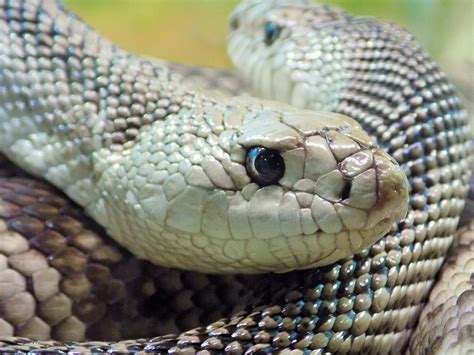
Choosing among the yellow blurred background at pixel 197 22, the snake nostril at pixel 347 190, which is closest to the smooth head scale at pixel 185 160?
the snake nostril at pixel 347 190

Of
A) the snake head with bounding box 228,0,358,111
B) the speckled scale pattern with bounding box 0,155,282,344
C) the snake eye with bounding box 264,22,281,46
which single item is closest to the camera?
the speckled scale pattern with bounding box 0,155,282,344

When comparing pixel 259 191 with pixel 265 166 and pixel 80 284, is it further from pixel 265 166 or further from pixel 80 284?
pixel 80 284

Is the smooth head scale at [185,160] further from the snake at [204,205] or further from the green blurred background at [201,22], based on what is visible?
the green blurred background at [201,22]

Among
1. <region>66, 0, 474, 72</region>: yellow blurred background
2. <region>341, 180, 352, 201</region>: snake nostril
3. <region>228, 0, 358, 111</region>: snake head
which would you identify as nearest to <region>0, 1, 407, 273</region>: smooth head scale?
<region>341, 180, 352, 201</region>: snake nostril

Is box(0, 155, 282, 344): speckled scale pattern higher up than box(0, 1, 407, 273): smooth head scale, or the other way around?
box(0, 1, 407, 273): smooth head scale

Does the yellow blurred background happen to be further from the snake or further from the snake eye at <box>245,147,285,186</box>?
the snake eye at <box>245,147,285,186</box>

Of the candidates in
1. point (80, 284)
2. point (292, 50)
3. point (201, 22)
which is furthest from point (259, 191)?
point (201, 22)

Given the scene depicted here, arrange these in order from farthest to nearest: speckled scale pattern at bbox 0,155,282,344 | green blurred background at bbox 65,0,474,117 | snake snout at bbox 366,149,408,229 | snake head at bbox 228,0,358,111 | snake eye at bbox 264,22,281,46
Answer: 1. green blurred background at bbox 65,0,474,117
2. snake eye at bbox 264,22,281,46
3. snake head at bbox 228,0,358,111
4. speckled scale pattern at bbox 0,155,282,344
5. snake snout at bbox 366,149,408,229
